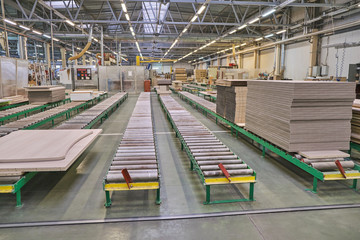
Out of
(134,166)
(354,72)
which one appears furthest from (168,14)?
(134,166)

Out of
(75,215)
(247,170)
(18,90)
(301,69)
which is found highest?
(301,69)

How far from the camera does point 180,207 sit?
3.57 meters

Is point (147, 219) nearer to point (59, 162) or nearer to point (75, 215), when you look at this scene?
point (75, 215)

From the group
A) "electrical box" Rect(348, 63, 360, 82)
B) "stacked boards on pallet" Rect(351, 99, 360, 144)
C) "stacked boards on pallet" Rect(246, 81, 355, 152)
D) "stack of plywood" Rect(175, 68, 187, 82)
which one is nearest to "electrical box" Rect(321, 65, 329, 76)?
"electrical box" Rect(348, 63, 360, 82)

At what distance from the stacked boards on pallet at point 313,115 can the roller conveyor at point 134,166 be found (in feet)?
8.25

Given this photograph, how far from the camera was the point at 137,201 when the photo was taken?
3.72m

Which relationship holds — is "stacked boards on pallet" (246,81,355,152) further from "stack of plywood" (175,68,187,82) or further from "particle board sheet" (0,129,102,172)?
"stack of plywood" (175,68,187,82)

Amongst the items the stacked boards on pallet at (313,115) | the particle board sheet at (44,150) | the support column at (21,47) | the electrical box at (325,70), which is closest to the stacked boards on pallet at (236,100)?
the stacked boards on pallet at (313,115)

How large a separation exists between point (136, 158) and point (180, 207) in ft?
4.18

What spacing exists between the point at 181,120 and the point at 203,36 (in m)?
16.8

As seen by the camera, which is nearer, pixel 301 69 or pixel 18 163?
pixel 18 163

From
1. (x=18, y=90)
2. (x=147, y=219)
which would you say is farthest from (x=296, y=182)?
(x=18, y=90)

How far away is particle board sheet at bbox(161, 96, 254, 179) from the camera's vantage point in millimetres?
3811

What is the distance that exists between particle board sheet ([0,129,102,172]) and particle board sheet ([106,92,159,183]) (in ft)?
2.18
